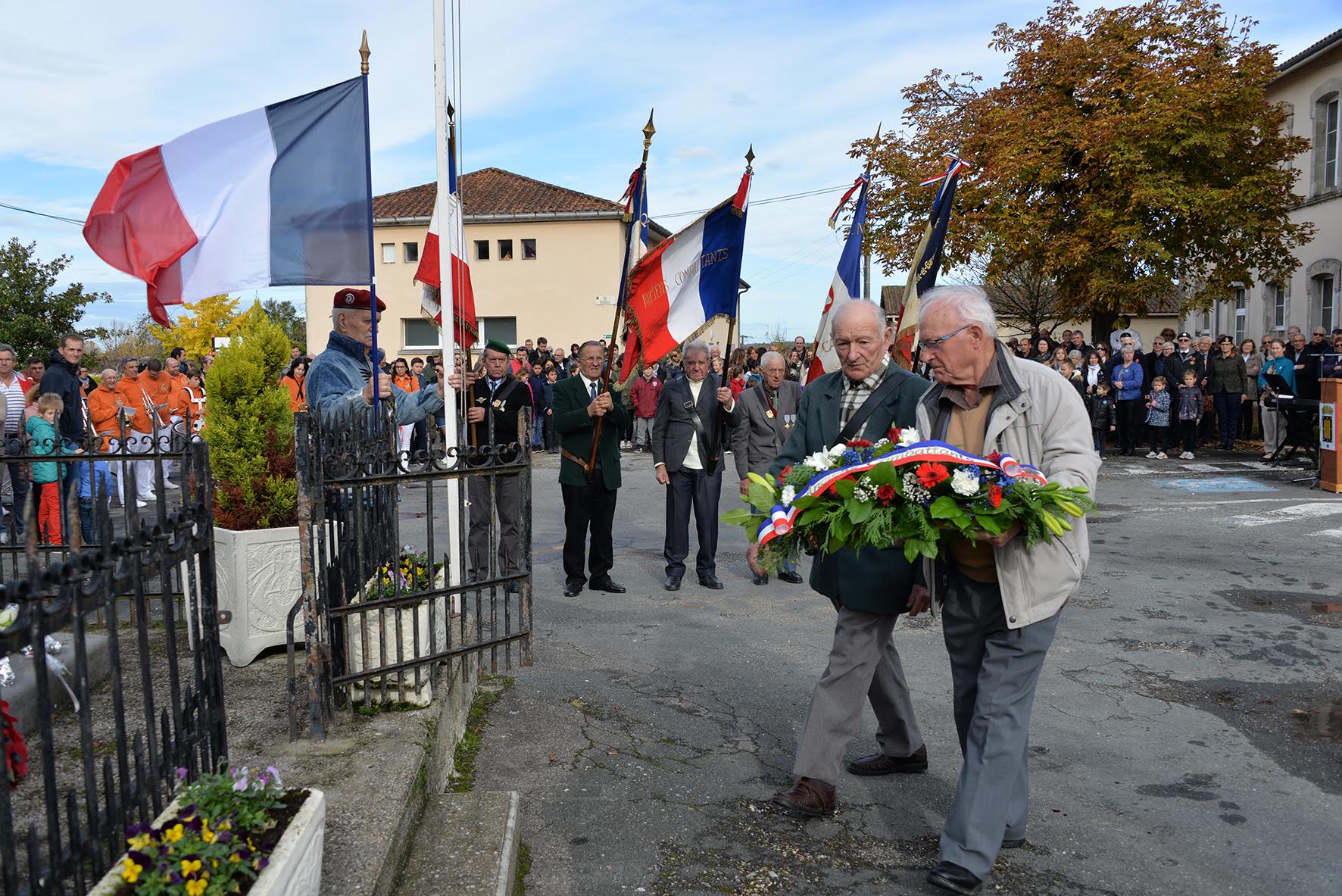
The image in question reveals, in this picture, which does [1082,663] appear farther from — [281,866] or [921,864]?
[281,866]

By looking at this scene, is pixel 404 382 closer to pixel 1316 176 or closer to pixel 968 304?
pixel 968 304

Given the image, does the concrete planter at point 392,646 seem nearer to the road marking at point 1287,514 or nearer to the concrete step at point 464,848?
the concrete step at point 464,848

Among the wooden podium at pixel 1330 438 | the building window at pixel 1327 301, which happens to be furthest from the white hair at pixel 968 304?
the building window at pixel 1327 301

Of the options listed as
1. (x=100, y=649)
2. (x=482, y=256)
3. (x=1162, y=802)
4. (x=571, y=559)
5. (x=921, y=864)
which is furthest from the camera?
(x=482, y=256)

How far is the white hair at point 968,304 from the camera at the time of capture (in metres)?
3.82

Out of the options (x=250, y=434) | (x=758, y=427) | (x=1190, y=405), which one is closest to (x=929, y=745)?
(x=250, y=434)

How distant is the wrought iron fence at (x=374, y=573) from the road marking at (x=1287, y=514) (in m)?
9.27

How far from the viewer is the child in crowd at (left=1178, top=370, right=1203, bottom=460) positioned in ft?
58.0

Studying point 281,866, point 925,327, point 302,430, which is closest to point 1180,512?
point 925,327

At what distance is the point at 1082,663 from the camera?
6.34 meters

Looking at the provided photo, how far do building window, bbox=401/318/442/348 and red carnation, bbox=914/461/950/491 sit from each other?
4198cm

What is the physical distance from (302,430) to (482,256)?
4040 cm

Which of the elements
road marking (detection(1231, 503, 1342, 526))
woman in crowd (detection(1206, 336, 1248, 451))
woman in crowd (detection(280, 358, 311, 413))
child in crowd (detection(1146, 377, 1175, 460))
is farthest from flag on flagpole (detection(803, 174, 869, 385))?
woman in crowd (detection(1206, 336, 1248, 451))

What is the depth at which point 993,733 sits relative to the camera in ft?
11.9
